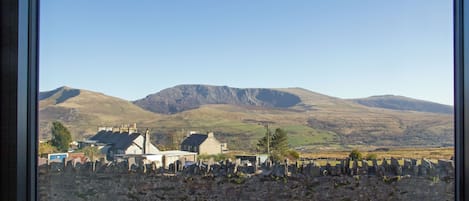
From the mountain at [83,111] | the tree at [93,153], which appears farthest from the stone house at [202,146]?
the tree at [93,153]

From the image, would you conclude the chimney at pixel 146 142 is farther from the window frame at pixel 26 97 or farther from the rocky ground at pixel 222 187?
the window frame at pixel 26 97

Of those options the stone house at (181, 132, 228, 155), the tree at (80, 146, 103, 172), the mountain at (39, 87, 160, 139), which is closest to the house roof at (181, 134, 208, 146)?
the stone house at (181, 132, 228, 155)

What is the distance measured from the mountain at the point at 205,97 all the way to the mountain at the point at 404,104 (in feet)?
0.77

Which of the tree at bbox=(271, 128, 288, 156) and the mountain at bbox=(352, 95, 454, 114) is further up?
the mountain at bbox=(352, 95, 454, 114)

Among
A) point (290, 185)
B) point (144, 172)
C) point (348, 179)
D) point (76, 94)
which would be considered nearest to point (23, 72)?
point (76, 94)

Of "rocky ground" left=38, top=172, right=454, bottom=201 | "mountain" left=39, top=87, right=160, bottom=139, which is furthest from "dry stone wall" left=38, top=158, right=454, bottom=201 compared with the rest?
"mountain" left=39, top=87, right=160, bottom=139

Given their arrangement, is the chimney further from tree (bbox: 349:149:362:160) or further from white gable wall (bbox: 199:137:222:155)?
tree (bbox: 349:149:362:160)

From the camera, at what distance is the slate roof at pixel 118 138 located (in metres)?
1.15

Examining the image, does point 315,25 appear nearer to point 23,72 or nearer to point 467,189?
point 467,189

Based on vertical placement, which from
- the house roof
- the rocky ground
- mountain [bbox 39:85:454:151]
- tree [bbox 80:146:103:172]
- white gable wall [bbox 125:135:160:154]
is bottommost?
the rocky ground

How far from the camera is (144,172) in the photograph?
1.15 metres

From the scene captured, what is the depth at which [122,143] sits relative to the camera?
1.15 meters

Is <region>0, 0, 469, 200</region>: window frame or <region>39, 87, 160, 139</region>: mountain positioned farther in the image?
<region>39, 87, 160, 139</region>: mountain

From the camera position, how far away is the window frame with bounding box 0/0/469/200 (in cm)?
100
